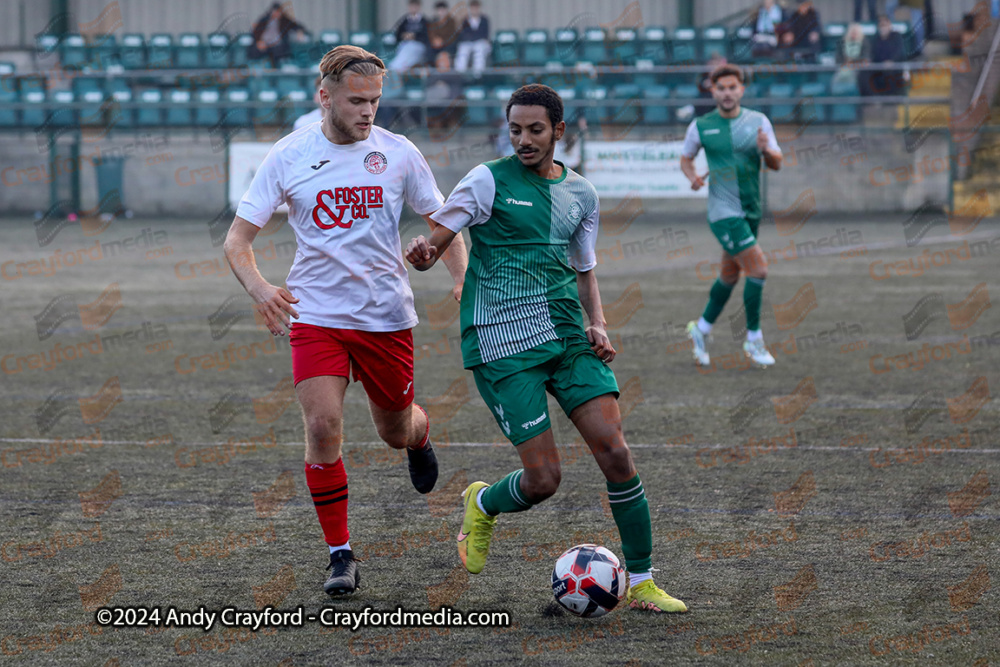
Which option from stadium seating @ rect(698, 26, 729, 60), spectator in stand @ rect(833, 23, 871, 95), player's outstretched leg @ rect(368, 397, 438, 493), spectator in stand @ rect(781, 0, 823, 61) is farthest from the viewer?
stadium seating @ rect(698, 26, 729, 60)

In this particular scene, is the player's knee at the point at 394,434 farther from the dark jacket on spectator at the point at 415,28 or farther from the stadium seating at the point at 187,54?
the stadium seating at the point at 187,54

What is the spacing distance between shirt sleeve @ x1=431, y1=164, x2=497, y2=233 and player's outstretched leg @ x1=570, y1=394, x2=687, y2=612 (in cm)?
75

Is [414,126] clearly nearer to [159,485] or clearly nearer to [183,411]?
[183,411]

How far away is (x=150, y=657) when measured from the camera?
382 centimetres

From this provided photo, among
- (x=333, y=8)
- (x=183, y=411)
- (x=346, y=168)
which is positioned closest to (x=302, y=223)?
(x=346, y=168)

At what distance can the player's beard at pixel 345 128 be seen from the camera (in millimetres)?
4656

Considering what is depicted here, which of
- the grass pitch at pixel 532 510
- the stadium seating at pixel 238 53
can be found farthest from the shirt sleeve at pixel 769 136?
the stadium seating at pixel 238 53

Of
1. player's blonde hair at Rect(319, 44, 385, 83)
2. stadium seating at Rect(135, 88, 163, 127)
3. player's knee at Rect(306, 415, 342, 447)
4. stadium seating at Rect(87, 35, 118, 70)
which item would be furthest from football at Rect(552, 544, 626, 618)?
stadium seating at Rect(87, 35, 118, 70)

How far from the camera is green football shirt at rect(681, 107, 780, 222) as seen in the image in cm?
950

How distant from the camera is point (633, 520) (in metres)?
4.30

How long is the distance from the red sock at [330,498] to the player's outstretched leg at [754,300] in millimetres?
5475

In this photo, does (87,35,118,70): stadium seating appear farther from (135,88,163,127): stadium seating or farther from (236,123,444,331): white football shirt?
(236,123,444,331): white football shirt

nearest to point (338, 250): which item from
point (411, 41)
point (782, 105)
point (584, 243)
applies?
point (584, 243)

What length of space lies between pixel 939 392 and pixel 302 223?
17.3ft
